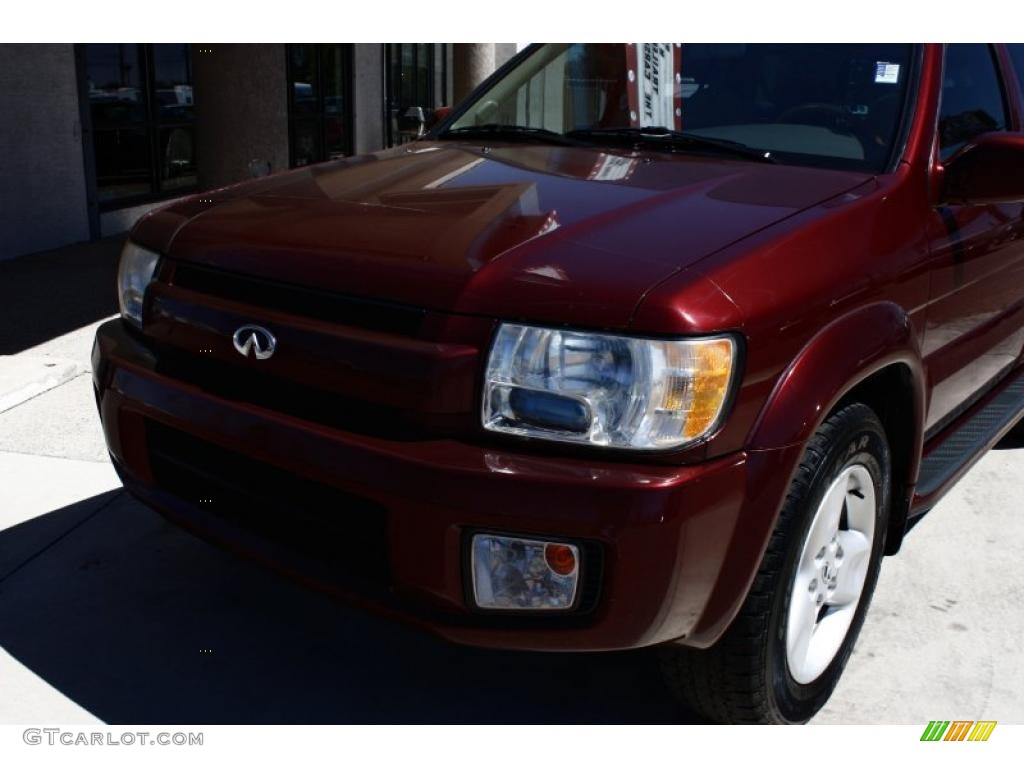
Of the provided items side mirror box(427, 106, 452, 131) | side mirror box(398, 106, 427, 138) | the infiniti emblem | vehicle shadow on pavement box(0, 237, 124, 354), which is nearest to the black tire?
the infiniti emblem

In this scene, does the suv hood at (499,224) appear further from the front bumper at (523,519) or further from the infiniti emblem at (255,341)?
the front bumper at (523,519)

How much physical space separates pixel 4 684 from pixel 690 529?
1.77 m

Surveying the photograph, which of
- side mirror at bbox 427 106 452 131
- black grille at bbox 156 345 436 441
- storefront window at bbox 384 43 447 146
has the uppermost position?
storefront window at bbox 384 43 447 146

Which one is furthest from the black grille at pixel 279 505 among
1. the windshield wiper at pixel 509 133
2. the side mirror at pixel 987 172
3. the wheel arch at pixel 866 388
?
the side mirror at pixel 987 172

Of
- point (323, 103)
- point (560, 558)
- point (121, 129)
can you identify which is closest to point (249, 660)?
point (560, 558)

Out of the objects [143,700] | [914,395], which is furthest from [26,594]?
[914,395]

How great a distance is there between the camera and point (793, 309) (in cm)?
215

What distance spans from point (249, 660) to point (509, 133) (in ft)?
5.75

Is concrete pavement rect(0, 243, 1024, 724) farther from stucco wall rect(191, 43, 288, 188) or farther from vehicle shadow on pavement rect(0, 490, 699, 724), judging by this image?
stucco wall rect(191, 43, 288, 188)

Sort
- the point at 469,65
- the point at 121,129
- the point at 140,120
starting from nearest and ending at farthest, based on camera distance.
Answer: the point at 121,129 → the point at 140,120 → the point at 469,65

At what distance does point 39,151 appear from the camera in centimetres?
769

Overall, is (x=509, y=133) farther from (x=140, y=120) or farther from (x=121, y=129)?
(x=140, y=120)

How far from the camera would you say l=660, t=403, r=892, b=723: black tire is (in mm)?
2203

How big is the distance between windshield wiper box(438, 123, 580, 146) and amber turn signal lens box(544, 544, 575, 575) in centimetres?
153
